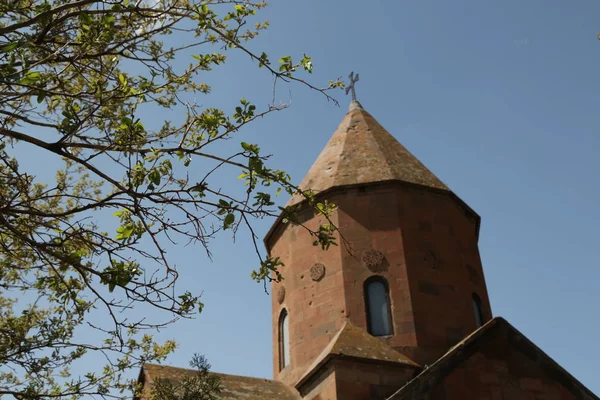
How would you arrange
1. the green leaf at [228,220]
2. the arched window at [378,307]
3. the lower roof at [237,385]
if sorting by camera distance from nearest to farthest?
the green leaf at [228,220]
the lower roof at [237,385]
the arched window at [378,307]

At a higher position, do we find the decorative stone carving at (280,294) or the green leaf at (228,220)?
the decorative stone carving at (280,294)

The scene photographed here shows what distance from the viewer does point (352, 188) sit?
1012 centimetres

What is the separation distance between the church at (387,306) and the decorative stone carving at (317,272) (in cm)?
2

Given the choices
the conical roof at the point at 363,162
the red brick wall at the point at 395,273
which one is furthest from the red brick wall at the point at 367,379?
the conical roof at the point at 363,162

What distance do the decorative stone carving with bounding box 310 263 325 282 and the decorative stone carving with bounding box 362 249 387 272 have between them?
2.23 ft

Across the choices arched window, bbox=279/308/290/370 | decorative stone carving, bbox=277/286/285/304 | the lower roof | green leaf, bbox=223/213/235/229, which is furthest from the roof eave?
green leaf, bbox=223/213/235/229

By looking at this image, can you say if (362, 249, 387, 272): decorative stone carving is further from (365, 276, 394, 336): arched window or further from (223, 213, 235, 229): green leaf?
(223, 213, 235, 229): green leaf

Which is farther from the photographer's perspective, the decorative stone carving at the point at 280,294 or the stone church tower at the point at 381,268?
the decorative stone carving at the point at 280,294

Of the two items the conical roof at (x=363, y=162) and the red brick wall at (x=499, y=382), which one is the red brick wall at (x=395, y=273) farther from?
the red brick wall at (x=499, y=382)

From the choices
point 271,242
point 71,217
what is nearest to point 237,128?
point 71,217

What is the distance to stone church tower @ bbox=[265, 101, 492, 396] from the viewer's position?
906cm

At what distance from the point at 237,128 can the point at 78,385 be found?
2.73 meters

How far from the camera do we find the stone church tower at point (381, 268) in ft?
29.7

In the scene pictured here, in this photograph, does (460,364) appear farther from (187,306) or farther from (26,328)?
(26,328)
